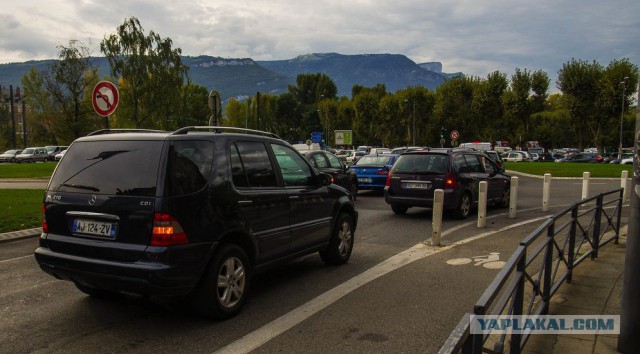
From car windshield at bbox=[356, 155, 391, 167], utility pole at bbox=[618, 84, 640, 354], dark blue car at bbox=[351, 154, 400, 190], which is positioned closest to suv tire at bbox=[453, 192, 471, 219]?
dark blue car at bbox=[351, 154, 400, 190]

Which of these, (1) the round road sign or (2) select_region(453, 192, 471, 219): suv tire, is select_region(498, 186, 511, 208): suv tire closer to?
(2) select_region(453, 192, 471, 219): suv tire

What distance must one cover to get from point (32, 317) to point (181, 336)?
5.27ft

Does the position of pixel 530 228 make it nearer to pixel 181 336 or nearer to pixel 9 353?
pixel 181 336

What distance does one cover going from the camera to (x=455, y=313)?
475 centimetres

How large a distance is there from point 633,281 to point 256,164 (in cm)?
354

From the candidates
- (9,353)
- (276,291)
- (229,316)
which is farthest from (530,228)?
(9,353)

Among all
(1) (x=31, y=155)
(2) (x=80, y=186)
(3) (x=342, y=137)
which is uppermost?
(3) (x=342, y=137)

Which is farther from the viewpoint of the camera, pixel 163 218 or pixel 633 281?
pixel 163 218

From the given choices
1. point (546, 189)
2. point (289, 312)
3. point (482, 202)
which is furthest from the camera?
point (546, 189)

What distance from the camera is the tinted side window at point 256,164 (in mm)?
5000

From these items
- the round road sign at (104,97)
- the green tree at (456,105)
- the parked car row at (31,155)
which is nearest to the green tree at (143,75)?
the parked car row at (31,155)

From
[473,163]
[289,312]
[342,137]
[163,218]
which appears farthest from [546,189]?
[342,137]

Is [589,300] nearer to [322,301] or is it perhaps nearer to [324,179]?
[322,301]

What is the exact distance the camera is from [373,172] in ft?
54.3
